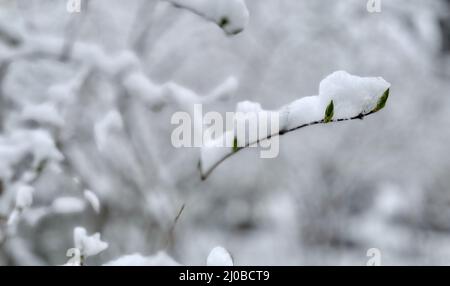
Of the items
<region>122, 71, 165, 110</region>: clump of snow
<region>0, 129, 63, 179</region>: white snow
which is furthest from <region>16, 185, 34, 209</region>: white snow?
<region>122, 71, 165, 110</region>: clump of snow

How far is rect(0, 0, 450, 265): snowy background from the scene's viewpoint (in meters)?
1.54

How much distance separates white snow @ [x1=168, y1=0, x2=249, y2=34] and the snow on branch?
0.13m

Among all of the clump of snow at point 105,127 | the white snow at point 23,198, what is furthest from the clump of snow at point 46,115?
the white snow at point 23,198

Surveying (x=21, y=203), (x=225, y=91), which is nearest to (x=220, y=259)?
(x=21, y=203)

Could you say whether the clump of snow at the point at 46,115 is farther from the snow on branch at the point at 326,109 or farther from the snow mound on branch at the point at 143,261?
the snow on branch at the point at 326,109

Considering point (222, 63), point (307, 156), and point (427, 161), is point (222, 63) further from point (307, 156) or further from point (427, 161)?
point (427, 161)

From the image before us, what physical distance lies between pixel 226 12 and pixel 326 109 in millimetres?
188

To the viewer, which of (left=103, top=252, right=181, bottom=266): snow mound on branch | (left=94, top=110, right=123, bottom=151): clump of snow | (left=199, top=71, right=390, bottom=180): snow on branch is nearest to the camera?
(left=199, top=71, right=390, bottom=180): snow on branch

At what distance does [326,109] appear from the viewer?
1.69 ft

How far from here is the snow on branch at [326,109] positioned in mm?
507

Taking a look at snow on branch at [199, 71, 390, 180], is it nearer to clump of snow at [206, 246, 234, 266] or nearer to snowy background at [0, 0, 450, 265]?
clump of snow at [206, 246, 234, 266]

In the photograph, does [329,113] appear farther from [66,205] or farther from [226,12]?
[66,205]
